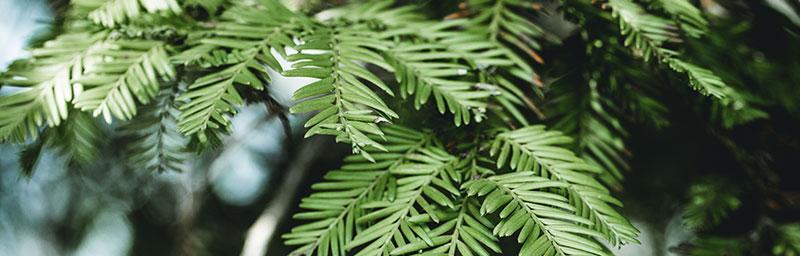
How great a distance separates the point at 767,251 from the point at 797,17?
28 cm

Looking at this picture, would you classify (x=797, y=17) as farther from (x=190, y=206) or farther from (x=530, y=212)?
(x=190, y=206)

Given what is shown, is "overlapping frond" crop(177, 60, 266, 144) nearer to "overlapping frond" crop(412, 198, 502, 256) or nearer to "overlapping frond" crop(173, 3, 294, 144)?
"overlapping frond" crop(173, 3, 294, 144)

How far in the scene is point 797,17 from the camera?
681mm

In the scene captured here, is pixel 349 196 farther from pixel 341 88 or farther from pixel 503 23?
pixel 503 23

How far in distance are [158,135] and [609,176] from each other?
51 centimetres

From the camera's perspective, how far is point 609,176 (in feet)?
2.05

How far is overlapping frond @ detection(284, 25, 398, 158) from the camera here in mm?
396

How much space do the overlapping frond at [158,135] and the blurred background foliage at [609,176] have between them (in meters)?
0.10

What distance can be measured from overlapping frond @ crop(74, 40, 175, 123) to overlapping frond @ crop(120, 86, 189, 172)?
8cm

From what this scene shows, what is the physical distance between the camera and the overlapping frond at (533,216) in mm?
429

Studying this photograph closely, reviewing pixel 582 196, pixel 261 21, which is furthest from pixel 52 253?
pixel 582 196

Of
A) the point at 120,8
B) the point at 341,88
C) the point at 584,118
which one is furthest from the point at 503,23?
the point at 120,8

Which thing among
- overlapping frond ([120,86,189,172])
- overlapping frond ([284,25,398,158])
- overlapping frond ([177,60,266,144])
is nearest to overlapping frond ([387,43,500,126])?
overlapping frond ([284,25,398,158])

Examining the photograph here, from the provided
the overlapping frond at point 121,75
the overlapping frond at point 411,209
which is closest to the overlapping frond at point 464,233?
the overlapping frond at point 411,209
